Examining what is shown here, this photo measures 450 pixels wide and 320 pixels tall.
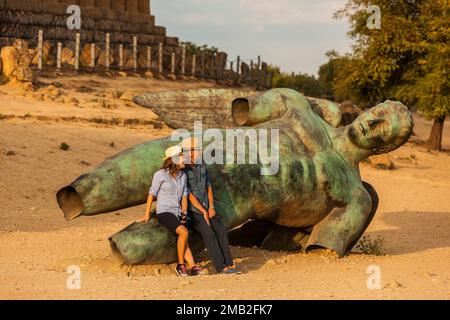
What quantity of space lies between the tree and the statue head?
60.5 ft

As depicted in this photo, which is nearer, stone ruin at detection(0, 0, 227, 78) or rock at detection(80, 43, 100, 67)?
stone ruin at detection(0, 0, 227, 78)

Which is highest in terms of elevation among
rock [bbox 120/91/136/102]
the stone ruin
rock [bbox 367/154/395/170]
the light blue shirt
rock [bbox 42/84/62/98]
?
the stone ruin

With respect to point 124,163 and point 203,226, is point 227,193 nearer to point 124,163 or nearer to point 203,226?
point 203,226

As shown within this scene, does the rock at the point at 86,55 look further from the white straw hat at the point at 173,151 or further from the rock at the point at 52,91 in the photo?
the white straw hat at the point at 173,151

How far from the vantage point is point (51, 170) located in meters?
16.7

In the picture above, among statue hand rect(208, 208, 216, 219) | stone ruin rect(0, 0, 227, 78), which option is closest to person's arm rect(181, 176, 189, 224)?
statue hand rect(208, 208, 216, 219)

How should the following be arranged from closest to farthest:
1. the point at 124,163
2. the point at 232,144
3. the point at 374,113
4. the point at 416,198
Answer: the point at 124,163
the point at 232,144
the point at 374,113
the point at 416,198

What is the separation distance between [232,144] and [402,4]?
22.4 m

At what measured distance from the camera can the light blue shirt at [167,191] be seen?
933cm

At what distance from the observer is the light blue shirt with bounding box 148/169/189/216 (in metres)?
9.33

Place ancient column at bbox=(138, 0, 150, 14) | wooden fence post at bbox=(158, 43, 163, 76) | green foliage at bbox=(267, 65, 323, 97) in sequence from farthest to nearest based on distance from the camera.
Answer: green foliage at bbox=(267, 65, 323, 97) < ancient column at bbox=(138, 0, 150, 14) < wooden fence post at bbox=(158, 43, 163, 76)

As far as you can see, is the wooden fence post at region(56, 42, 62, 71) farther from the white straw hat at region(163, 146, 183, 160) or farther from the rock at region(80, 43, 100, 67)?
the white straw hat at region(163, 146, 183, 160)

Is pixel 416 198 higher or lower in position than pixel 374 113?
lower
